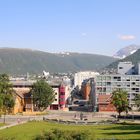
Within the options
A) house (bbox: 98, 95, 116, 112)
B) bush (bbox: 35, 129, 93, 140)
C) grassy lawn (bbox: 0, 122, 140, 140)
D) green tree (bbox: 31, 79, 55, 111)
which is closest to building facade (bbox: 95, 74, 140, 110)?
house (bbox: 98, 95, 116, 112)

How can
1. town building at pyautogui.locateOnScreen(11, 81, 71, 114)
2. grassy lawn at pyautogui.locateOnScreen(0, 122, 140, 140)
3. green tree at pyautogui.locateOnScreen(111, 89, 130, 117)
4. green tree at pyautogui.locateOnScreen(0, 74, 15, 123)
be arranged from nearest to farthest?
grassy lawn at pyautogui.locateOnScreen(0, 122, 140, 140), green tree at pyautogui.locateOnScreen(0, 74, 15, 123), green tree at pyautogui.locateOnScreen(111, 89, 130, 117), town building at pyautogui.locateOnScreen(11, 81, 71, 114)

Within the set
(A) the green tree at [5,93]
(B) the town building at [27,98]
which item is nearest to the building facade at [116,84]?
(B) the town building at [27,98]

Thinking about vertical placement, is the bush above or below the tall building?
below

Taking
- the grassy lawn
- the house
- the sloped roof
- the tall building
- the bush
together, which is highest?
the tall building

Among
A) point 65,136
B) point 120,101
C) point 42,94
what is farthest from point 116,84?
point 65,136

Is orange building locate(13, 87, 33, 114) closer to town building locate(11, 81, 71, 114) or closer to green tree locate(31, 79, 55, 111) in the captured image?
town building locate(11, 81, 71, 114)

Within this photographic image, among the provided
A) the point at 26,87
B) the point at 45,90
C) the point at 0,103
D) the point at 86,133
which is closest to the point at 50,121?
the point at 0,103

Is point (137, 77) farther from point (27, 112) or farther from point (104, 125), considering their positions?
point (104, 125)

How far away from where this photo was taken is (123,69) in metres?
172

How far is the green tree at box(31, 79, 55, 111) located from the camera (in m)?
130

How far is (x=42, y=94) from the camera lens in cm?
13012

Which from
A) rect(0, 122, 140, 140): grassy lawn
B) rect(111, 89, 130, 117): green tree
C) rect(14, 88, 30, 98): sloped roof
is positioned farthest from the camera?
rect(14, 88, 30, 98): sloped roof

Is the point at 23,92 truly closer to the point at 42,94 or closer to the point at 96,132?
the point at 42,94

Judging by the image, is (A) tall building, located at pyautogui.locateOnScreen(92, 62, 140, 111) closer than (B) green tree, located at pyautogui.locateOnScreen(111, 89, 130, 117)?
No
